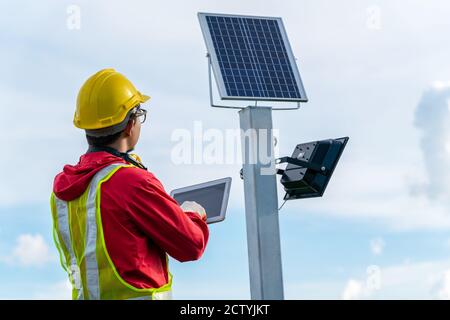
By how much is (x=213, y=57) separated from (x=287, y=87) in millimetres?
719

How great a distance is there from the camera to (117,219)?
3.33m

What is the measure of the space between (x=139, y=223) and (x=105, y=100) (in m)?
0.75

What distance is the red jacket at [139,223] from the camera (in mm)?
3301

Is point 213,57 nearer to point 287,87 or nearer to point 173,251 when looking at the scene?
point 287,87

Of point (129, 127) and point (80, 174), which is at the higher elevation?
point (129, 127)

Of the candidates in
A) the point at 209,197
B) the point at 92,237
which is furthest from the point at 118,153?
the point at 209,197

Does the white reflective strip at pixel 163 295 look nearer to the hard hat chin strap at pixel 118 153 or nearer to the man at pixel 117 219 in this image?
the man at pixel 117 219

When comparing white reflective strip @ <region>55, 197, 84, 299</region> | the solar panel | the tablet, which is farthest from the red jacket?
the solar panel

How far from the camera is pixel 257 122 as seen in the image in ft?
18.5

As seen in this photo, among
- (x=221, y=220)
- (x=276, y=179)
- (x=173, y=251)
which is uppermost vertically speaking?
(x=276, y=179)

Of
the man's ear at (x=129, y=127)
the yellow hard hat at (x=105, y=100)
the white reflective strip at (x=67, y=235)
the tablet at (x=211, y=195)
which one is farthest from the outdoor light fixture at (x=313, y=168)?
the white reflective strip at (x=67, y=235)

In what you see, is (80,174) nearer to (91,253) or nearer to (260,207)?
(91,253)

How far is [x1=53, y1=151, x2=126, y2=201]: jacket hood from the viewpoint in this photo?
11.2ft
